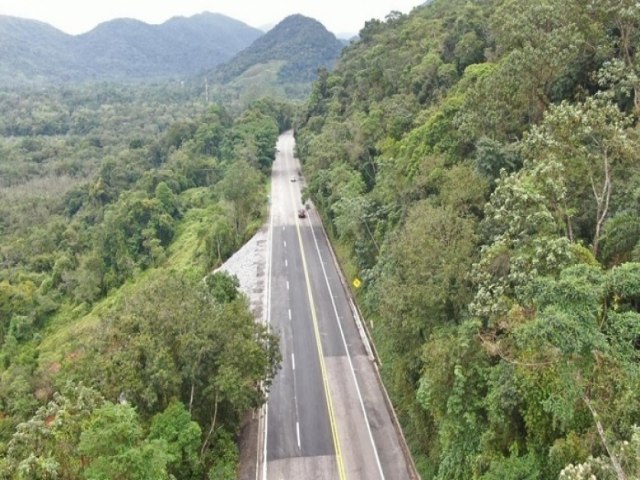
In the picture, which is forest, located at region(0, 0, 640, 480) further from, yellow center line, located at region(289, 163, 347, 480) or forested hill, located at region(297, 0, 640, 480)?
yellow center line, located at region(289, 163, 347, 480)

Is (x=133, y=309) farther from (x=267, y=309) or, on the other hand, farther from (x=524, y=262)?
(x=267, y=309)

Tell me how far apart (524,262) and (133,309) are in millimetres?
16976

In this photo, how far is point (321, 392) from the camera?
3094 cm

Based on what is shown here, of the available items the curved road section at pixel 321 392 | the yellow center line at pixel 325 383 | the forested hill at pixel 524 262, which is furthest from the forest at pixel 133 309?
the forested hill at pixel 524 262

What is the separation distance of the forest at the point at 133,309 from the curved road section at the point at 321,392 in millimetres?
2937

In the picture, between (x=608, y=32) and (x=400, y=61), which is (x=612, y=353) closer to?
(x=608, y=32)

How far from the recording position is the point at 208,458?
79.8ft

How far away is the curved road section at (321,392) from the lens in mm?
25562

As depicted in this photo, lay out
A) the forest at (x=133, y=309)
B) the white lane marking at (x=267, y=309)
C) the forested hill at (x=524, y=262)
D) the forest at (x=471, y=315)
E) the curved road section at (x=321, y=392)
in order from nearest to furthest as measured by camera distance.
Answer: the forested hill at (x=524, y=262), the forest at (x=471, y=315), the forest at (x=133, y=309), the curved road section at (x=321, y=392), the white lane marking at (x=267, y=309)

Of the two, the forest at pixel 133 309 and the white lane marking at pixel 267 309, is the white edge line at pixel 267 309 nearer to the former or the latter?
the white lane marking at pixel 267 309

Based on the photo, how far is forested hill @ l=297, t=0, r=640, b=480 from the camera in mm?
14898

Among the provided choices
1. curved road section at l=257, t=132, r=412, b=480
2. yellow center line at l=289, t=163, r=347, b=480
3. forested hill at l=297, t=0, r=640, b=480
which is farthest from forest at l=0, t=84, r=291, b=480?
forested hill at l=297, t=0, r=640, b=480

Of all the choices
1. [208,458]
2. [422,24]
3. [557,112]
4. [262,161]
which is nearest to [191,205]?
[262,161]

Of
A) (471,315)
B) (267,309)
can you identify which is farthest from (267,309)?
(471,315)
